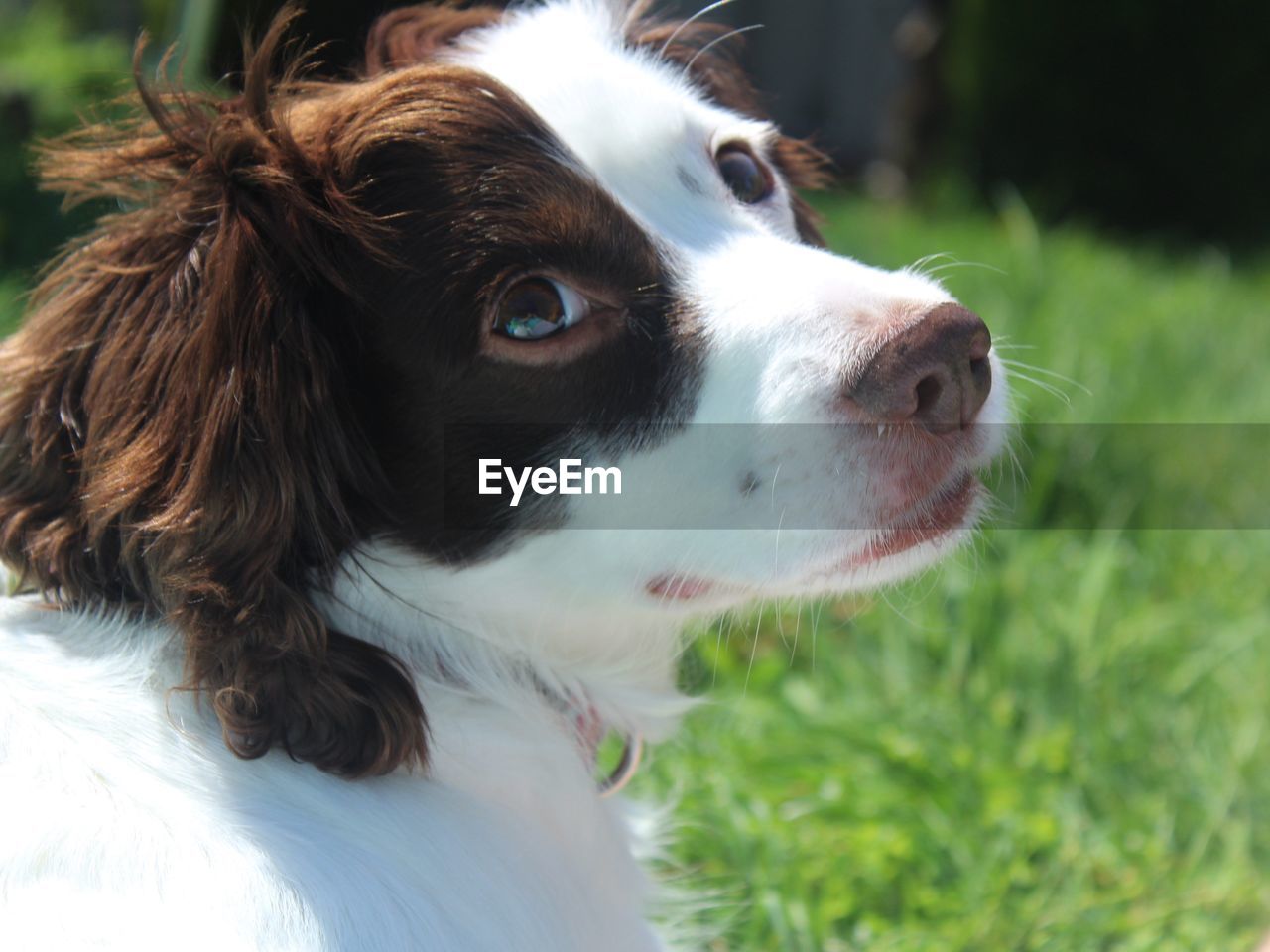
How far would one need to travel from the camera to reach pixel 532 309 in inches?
70.9

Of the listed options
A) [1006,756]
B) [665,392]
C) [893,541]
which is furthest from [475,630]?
[1006,756]

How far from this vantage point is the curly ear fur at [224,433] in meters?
1.68

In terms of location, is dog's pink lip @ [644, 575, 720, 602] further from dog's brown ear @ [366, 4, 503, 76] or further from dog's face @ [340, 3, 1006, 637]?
dog's brown ear @ [366, 4, 503, 76]

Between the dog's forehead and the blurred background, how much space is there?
35 centimetres

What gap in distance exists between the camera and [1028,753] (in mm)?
3002

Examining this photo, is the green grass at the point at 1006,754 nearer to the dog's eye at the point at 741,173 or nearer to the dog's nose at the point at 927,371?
the dog's nose at the point at 927,371

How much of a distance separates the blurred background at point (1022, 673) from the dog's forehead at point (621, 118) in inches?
13.8

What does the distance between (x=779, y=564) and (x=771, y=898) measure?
1.07 m

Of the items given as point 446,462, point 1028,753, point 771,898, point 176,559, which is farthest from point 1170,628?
point 176,559

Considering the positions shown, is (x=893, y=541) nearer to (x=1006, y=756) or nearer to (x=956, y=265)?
(x=1006, y=756)

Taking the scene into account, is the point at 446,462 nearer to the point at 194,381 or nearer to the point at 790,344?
the point at 194,381

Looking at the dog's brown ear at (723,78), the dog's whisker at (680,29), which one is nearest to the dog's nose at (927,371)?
the dog's brown ear at (723,78)

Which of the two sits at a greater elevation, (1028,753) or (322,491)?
(322,491)

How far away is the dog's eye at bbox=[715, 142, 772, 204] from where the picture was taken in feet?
7.16
